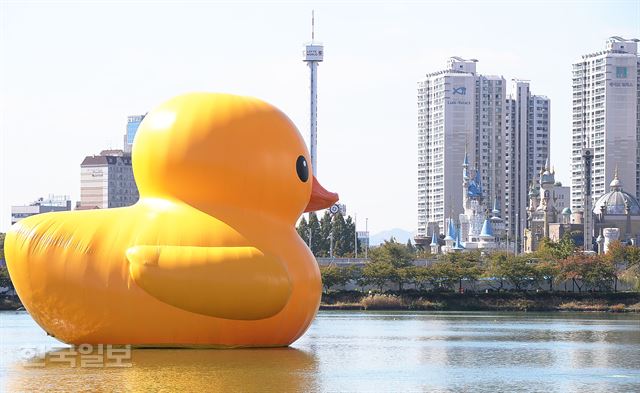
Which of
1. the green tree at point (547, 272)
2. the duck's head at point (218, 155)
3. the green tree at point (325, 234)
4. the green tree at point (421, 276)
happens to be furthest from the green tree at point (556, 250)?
the duck's head at point (218, 155)

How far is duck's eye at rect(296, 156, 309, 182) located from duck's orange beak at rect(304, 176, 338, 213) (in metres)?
1.73

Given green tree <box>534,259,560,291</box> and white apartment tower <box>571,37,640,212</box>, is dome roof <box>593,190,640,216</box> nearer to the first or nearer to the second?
white apartment tower <box>571,37,640,212</box>

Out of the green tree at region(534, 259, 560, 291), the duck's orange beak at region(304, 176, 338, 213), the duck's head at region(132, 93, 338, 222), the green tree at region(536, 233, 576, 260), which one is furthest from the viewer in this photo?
the green tree at region(536, 233, 576, 260)

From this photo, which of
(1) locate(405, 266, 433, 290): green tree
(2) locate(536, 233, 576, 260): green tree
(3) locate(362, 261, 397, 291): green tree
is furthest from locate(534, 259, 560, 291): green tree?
(3) locate(362, 261, 397, 291): green tree

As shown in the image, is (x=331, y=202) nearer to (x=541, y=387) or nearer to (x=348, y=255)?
(x=541, y=387)

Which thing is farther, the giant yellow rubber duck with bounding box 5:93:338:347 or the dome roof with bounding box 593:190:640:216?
the dome roof with bounding box 593:190:640:216

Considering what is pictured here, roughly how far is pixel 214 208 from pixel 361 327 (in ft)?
76.7

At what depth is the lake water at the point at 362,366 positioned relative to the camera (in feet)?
94.6

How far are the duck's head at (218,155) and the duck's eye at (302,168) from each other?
0.30 meters

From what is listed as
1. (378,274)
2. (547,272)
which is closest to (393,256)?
(378,274)

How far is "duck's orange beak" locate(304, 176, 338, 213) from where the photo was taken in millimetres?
38594

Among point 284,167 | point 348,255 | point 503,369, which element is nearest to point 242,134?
point 284,167

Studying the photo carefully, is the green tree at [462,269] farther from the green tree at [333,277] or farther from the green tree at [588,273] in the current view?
the green tree at [333,277]

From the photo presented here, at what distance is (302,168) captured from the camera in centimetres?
3662
